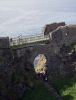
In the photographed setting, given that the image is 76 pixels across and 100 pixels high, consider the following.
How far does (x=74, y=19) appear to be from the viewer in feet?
443

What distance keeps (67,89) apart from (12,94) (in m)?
9.34

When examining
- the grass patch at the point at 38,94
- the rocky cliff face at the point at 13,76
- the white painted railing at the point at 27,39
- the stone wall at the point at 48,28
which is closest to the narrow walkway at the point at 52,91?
the grass patch at the point at 38,94

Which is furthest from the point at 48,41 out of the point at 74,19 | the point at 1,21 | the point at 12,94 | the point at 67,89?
the point at 74,19

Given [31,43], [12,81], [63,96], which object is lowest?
[63,96]

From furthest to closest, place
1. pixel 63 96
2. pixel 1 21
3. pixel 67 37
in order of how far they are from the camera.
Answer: pixel 1 21 < pixel 67 37 < pixel 63 96

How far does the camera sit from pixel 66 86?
46000mm

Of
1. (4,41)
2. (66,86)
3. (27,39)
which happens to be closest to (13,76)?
(4,41)

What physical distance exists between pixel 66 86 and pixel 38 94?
560 cm

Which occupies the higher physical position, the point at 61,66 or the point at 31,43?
the point at 31,43

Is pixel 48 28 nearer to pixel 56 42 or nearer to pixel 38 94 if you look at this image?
pixel 56 42

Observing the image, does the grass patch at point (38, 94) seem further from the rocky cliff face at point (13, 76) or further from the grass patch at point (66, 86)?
the grass patch at point (66, 86)

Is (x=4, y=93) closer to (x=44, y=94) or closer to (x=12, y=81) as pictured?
(x=12, y=81)

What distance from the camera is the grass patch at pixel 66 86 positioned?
43856 millimetres

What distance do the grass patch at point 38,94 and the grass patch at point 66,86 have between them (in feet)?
8.13
